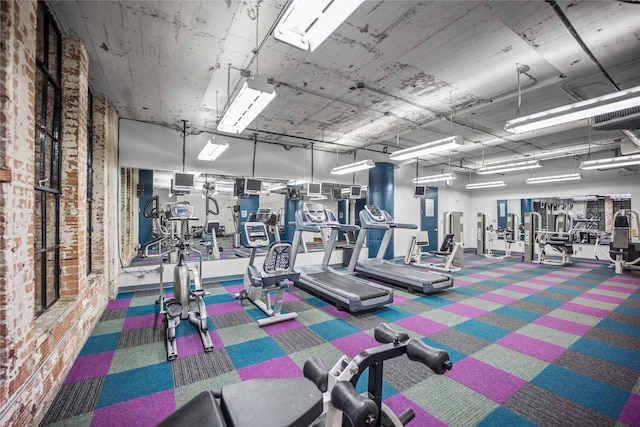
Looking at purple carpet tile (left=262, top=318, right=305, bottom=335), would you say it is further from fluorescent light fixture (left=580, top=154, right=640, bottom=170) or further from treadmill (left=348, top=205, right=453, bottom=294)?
fluorescent light fixture (left=580, top=154, right=640, bottom=170)

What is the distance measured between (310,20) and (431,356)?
2.32 metres

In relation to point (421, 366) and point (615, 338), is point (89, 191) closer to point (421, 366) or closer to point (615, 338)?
point (421, 366)

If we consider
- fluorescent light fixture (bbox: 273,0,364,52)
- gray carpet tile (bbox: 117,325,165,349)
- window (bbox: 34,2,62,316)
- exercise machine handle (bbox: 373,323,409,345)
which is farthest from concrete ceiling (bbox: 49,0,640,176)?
gray carpet tile (bbox: 117,325,165,349)

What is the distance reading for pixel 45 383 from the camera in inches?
88.7

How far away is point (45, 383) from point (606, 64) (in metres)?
7.16

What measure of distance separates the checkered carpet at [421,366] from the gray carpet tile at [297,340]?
0.01 m

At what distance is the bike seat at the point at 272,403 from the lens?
0.93 m

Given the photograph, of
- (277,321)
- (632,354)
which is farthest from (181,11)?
(632,354)

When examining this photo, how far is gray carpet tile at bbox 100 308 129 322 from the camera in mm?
4199

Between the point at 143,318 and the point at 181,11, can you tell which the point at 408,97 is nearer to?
the point at 181,11

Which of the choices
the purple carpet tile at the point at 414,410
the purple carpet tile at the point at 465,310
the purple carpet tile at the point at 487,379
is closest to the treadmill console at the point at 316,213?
the purple carpet tile at the point at 465,310

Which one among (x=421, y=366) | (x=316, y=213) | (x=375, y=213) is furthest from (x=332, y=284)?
(x=421, y=366)

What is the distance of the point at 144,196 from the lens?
8.55 metres

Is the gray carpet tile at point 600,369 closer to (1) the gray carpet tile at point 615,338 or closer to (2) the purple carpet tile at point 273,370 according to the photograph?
(1) the gray carpet tile at point 615,338
